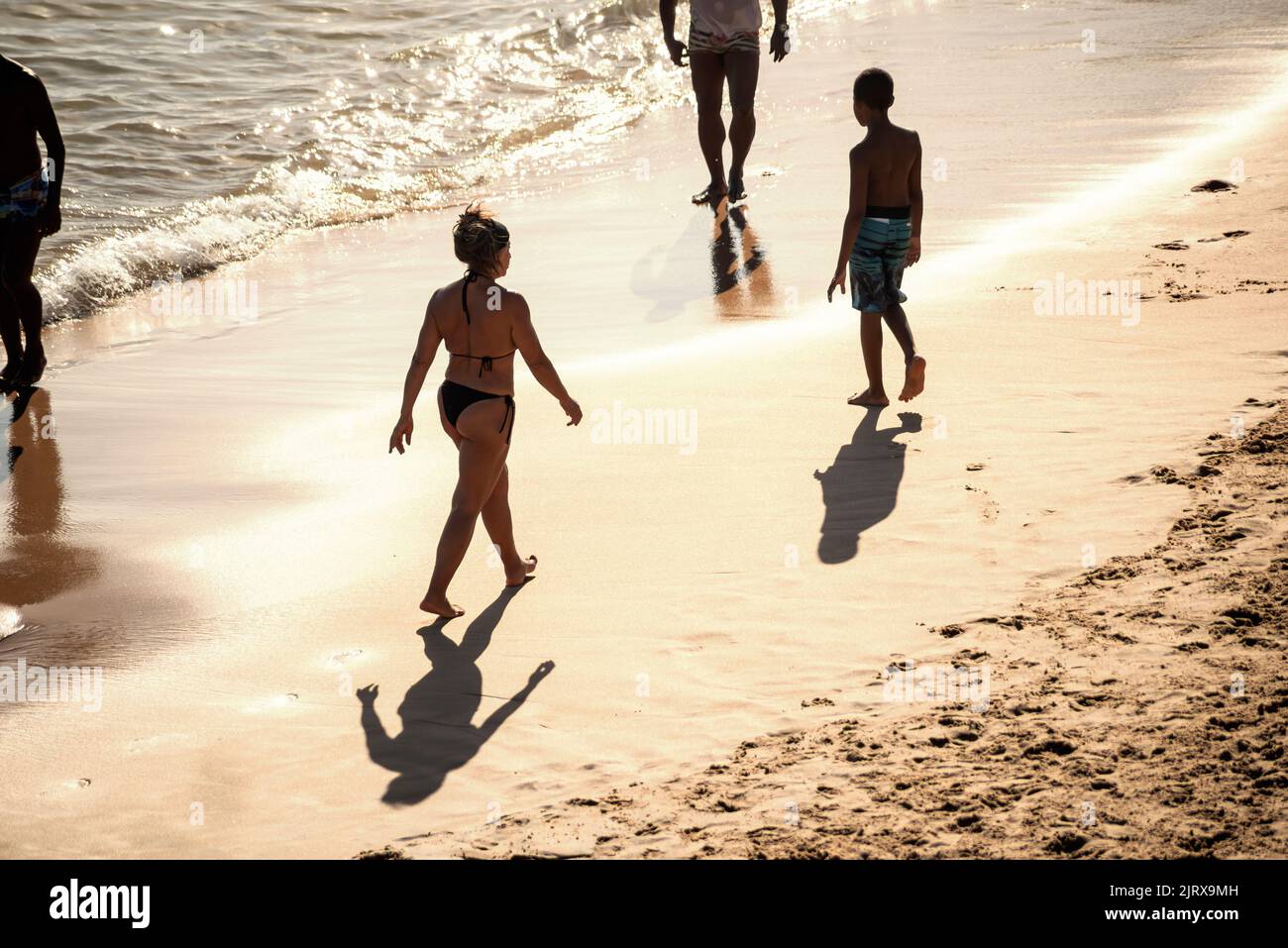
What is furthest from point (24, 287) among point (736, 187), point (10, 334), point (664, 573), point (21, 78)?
point (736, 187)

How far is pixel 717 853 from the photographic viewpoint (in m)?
3.36

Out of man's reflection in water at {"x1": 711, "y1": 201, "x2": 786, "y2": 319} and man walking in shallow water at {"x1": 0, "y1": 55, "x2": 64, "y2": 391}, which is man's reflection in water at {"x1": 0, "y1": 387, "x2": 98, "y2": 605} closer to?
man walking in shallow water at {"x1": 0, "y1": 55, "x2": 64, "y2": 391}

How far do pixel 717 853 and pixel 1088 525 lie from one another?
2361 millimetres

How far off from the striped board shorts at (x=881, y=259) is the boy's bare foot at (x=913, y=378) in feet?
1.32

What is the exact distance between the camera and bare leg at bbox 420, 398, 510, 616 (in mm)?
4805

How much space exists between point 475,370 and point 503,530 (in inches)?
25.4

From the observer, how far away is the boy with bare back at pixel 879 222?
20.6 ft

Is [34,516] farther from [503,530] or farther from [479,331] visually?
[479,331]

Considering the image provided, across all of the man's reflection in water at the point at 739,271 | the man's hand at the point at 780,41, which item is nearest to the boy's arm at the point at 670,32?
the man's hand at the point at 780,41

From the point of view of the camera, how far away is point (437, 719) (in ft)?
13.8
